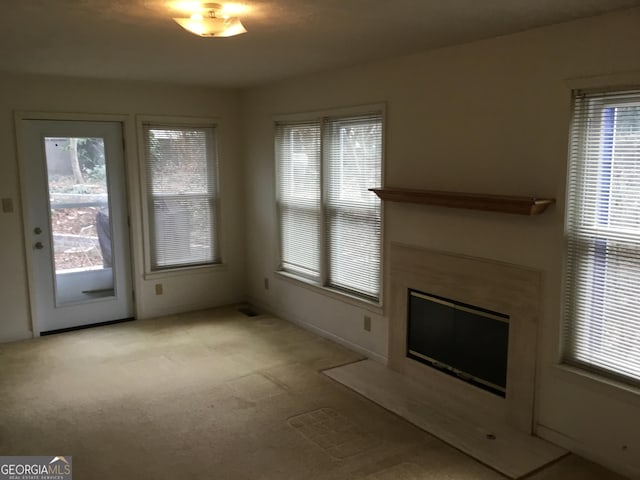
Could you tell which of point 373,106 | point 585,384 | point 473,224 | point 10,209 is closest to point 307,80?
point 373,106

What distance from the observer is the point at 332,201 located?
15.6ft

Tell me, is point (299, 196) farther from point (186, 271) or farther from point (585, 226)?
point (585, 226)

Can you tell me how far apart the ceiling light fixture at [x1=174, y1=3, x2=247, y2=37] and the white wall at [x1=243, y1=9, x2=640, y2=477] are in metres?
1.54

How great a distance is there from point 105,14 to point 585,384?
313 centimetres

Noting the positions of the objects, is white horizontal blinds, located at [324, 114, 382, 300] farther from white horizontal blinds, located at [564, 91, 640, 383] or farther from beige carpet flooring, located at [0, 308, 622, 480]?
white horizontal blinds, located at [564, 91, 640, 383]

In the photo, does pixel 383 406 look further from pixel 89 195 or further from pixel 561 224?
pixel 89 195

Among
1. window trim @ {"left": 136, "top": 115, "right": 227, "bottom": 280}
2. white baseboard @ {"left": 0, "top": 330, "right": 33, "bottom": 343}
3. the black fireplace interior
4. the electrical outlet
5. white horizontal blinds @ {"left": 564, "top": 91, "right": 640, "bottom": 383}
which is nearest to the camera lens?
white horizontal blinds @ {"left": 564, "top": 91, "right": 640, "bottom": 383}

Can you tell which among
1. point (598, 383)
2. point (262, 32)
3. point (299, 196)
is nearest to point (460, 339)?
point (598, 383)

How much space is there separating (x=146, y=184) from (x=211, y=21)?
3160 millimetres

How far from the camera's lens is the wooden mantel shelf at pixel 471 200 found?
116 inches

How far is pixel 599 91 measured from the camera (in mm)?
2793

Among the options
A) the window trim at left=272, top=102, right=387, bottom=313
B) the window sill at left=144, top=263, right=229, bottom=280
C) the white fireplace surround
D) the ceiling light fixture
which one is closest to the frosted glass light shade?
the ceiling light fixture

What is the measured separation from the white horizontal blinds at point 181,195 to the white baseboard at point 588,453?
3.90 metres

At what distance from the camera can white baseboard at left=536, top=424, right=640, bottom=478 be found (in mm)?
2809
